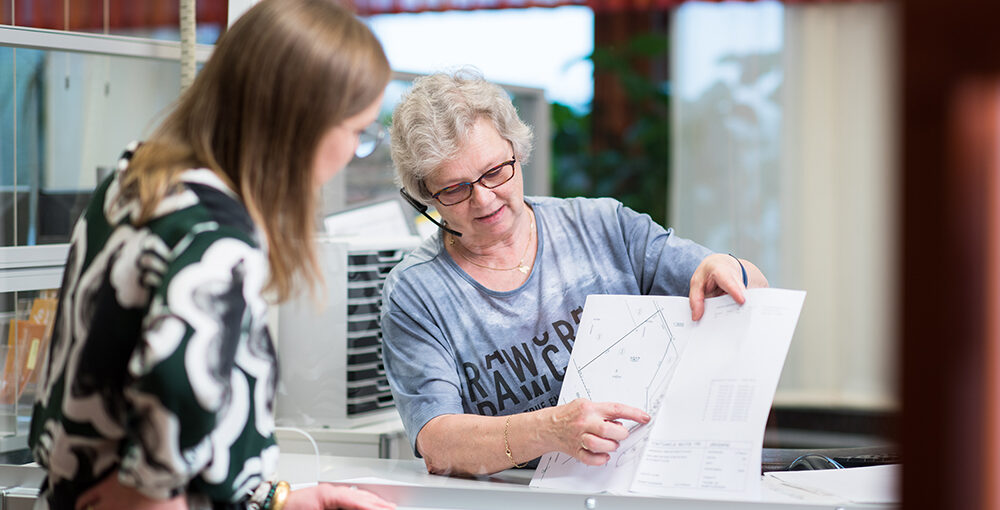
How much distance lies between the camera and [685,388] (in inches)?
47.4

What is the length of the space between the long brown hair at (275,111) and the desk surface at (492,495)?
48 centimetres

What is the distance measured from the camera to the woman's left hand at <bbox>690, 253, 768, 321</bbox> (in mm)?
1249

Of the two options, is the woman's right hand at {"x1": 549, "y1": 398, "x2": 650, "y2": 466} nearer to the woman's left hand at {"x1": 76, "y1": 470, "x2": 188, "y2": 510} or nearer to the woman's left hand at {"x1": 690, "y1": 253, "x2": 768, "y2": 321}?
the woman's left hand at {"x1": 690, "y1": 253, "x2": 768, "y2": 321}

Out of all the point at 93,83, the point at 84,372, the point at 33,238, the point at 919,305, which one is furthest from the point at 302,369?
the point at 919,305

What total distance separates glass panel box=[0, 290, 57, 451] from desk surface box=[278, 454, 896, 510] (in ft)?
1.73

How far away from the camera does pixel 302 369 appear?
1.83m

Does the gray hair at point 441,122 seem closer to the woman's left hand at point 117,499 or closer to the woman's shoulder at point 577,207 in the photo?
the woman's shoulder at point 577,207

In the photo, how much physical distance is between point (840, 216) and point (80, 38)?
3.50 metres

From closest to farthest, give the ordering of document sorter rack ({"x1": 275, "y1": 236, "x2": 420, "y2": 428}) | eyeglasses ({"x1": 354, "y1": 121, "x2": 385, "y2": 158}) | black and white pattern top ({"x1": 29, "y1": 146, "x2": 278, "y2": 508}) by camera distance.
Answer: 1. black and white pattern top ({"x1": 29, "y1": 146, "x2": 278, "y2": 508})
2. document sorter rack ({"x1": 275, "y1": 236, "x2": 420, "y2": 428})
3. eyeglasses ({"x1": 354, "y1": 121, "x2": 385, "y2": 158})

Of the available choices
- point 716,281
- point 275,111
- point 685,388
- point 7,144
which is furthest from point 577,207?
point 7,144

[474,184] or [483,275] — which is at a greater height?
[474,184]

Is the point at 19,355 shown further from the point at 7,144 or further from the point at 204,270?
the point at 204,270

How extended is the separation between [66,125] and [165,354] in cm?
116

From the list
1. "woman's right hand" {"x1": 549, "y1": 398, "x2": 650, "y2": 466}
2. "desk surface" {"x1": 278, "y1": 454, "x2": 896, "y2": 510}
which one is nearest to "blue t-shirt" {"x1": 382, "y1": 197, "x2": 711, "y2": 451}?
"desk surface" {"x1": 278, "y1": 454, "x2": 896, "y2": 510}
